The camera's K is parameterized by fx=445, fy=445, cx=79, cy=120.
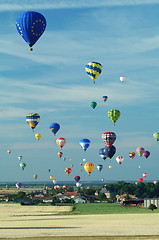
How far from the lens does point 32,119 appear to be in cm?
11881

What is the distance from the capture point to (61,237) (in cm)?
5366

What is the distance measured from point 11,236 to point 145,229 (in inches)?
775

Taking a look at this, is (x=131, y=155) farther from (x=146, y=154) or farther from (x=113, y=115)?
(x=113, y=115)

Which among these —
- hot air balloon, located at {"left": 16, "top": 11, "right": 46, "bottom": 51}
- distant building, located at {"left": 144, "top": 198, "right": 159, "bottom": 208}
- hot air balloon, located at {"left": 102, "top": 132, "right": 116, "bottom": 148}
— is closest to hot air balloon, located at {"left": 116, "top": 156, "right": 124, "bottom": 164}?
distant building, located at {"left": 144, "top": 198, "right": 159, "bottom": 208}

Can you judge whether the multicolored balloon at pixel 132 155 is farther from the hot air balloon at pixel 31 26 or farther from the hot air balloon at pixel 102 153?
the hot air balloon at pixel 31 26

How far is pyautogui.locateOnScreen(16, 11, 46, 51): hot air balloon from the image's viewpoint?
3228 inches

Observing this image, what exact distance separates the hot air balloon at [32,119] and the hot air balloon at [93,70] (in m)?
21.3

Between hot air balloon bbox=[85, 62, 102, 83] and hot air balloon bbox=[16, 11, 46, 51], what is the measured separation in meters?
25.9

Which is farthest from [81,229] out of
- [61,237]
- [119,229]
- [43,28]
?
[43,28]

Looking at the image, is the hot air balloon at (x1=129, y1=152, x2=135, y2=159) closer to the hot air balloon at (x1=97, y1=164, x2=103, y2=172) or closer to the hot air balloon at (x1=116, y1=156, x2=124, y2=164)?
the hot air balloon at (x1=116, y1=156, x2=124, y2=164)

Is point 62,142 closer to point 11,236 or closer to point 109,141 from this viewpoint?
point 109,141

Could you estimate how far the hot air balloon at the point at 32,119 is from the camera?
4670 inches

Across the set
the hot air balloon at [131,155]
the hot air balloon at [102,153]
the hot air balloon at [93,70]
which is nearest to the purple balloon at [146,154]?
the hot air balloon at [131,155]

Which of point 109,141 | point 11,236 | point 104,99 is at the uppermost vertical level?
point 104,99
